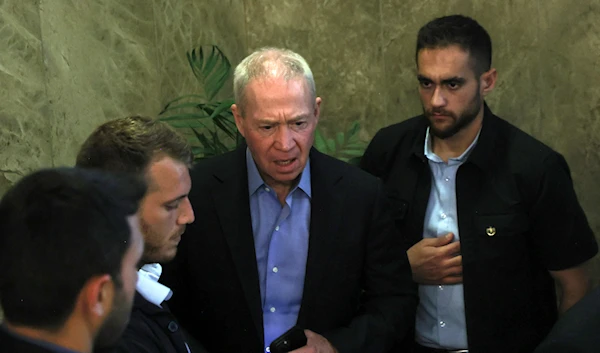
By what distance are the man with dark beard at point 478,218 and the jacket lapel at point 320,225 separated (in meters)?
0.48

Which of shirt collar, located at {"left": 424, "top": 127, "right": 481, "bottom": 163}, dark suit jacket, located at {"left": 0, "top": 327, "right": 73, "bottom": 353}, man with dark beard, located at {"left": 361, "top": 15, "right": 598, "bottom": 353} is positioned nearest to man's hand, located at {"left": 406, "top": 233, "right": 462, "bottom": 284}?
man with dark beard, located at {"left": 361, "top": 15, "right": 598, "bottom": 353}

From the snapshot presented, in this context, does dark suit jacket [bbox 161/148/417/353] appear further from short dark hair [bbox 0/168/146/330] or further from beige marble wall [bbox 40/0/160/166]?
short dark hair [bbox 0/168/146/330]

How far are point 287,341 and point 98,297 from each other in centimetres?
102

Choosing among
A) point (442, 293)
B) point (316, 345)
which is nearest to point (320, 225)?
point (316, 345)

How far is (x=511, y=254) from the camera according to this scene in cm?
276

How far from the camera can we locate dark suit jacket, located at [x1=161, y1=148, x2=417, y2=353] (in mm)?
2373

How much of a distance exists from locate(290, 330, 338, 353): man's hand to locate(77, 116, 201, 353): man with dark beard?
44 centimetres

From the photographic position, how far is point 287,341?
2.24 metres

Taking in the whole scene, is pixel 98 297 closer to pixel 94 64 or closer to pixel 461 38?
pixel 461 38

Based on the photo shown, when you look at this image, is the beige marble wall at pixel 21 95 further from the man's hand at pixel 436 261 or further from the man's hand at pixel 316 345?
the man's hand at pixel 436 261

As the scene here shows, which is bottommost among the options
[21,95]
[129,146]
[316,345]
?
[316,345]

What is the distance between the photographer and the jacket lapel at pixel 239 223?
7.77ft

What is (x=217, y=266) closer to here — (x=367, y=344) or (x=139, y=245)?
(x=367, y=344)

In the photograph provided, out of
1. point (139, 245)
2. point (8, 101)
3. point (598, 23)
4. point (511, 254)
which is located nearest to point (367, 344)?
point (511, 254)
